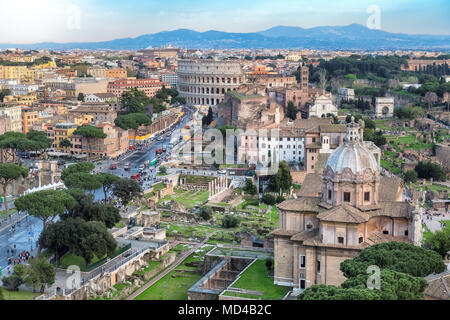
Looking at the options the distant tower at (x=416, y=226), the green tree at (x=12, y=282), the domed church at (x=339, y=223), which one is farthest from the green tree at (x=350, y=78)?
the green tree at (x=12, y=282)

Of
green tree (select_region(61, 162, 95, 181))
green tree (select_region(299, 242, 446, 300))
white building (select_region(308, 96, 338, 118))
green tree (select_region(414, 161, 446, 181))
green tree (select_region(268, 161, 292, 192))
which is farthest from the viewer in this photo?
white building (select_region(308, 96, 338, 118))

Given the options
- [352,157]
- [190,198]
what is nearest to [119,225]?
[190,198]

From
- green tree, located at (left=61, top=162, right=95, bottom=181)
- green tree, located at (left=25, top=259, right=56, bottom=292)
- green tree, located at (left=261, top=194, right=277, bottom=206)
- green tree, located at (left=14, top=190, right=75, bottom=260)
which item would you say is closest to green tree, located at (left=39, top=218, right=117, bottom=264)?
green tree, located at (left=14, top=190, right=75, bottom=260)

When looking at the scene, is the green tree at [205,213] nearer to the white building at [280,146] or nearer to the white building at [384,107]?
the white building at [280,146]

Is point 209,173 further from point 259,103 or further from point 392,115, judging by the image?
point 392,115

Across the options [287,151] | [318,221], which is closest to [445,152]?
[287,151]

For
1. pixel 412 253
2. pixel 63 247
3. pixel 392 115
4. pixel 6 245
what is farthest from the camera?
pixel 392 115

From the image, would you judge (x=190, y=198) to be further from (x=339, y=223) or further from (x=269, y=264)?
(x=339, y=223)

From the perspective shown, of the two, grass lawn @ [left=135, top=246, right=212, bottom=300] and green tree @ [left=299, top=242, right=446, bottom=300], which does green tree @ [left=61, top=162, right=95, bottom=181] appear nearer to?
grass lawn @ [left=135, top=246, right=212, bottom=300]

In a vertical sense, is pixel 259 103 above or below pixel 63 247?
above
